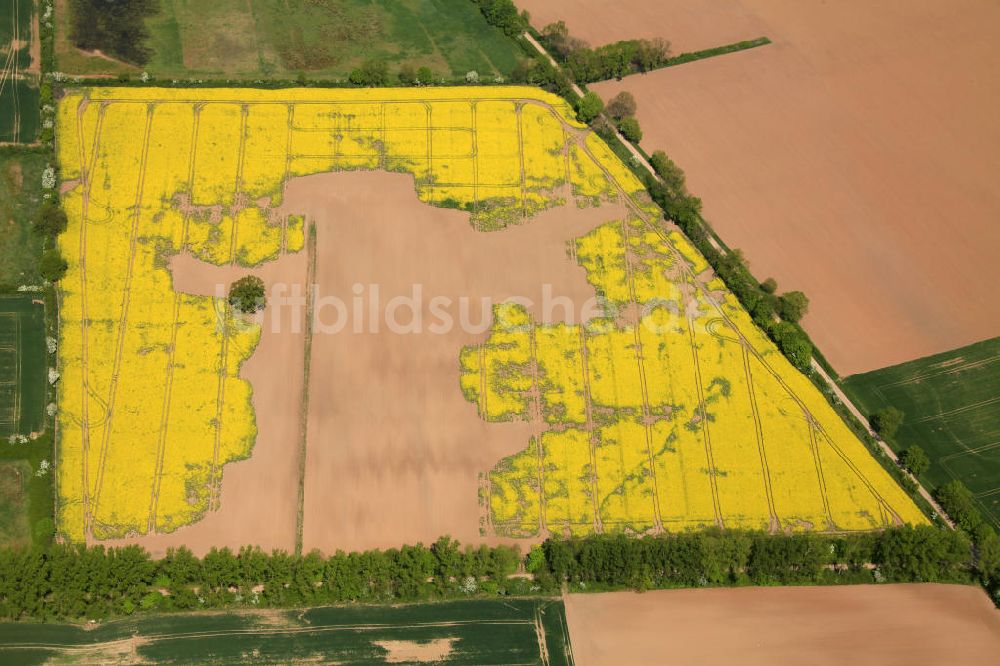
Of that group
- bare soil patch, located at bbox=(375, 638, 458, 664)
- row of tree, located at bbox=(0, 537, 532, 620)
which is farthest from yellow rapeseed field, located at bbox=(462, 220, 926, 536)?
bare soil patch, located at bbox=(375, 638, 458, 664)

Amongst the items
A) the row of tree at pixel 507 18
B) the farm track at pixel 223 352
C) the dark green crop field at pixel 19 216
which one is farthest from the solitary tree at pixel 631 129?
the dark green crop field at pixel 19 216

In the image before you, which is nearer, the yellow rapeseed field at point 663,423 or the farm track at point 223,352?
the farm track at point 223,352

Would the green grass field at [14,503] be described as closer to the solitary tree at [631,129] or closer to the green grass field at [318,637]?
the green grass field at [318,637]

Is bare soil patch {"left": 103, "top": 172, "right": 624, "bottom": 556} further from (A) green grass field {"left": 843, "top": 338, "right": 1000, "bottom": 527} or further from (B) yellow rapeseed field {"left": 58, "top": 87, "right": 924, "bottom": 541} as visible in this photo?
(A) green grass field {"left": 843, "top": 338, "right": 1000, "bottom": 527}

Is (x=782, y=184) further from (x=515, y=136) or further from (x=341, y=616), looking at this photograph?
(x=341, y=616)

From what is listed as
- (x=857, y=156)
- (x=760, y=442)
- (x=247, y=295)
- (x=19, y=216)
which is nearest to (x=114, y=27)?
(x=19, y=216)

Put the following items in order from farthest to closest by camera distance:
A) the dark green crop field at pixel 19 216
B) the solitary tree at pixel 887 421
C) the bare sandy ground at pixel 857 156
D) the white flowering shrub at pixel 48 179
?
the white flowering shrub at pixel 48 179 → the bare sandy ground at pixel 857 156 → the dark green crop field at pixel 19 216 → the solitary tree at pixel 887 421
